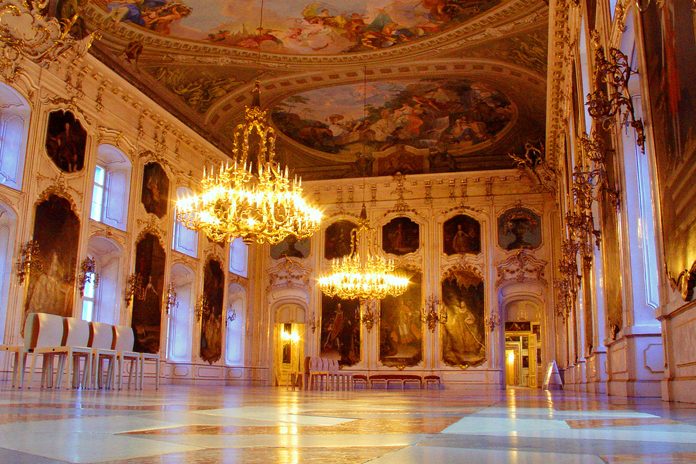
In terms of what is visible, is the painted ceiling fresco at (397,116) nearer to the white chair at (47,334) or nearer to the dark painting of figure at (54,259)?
the dark painting of figure at (54,259)

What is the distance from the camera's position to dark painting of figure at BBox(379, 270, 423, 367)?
19828 mm

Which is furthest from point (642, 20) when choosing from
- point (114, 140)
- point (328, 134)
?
point (328, 134)

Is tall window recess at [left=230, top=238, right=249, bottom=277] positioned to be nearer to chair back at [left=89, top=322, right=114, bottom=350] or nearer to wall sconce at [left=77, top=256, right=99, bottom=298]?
wall sconce at [left=77, top=256, right=99, bottom=298]

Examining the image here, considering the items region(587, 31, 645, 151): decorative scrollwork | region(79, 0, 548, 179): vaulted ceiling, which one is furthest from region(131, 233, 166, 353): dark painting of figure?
region(587, 31, 645, 151): decorative scrollwork

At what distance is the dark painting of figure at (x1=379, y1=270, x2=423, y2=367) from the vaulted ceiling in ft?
13.2

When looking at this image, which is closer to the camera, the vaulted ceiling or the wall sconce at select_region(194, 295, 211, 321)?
the vaulted ceiling

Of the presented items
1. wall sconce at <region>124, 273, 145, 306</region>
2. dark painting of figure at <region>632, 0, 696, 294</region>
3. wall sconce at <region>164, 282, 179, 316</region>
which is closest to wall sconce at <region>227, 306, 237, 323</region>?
wall sconce at <region>164, 282, 179, 316</region>

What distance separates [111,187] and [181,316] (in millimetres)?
4072

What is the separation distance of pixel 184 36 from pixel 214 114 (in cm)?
353

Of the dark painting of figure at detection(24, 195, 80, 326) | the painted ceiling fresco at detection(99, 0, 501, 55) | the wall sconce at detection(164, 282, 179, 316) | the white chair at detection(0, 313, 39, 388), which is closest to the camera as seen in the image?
the white chair at detection(0, 313, 39, 388)

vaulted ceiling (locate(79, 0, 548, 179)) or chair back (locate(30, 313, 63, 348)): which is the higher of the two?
vaulted ceiling (locate(79, 0, 548, 179))

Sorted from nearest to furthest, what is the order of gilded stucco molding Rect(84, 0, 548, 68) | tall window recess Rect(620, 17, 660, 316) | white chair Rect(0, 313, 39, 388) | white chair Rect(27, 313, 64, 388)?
tall window recess Rect(620, 17, 660, 316) < white chair Rect(0, 313, 39, 388) < white chair Rect(27, 313, 64, 388) < gilded stucco molding Rect(84, 0, 548, 68)

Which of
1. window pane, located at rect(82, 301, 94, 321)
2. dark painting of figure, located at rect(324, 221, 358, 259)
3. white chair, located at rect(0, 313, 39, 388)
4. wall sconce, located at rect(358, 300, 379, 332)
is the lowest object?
white chair, located at rect(0, 313, 39, 388)

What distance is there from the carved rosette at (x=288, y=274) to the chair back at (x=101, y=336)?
395 inches
